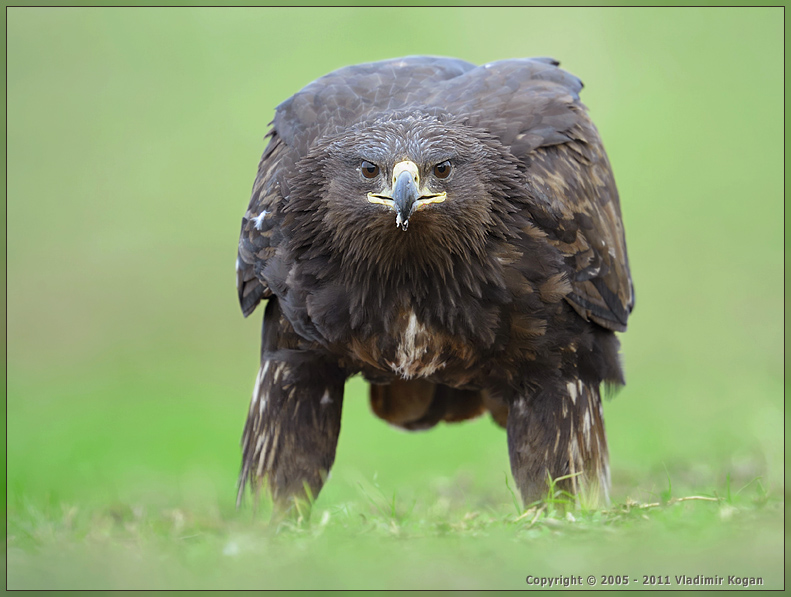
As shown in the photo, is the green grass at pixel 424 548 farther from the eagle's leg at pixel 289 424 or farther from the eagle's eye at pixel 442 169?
the eagle's eye at pixel 442 169

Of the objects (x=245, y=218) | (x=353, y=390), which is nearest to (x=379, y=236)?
(x=245, y=218)

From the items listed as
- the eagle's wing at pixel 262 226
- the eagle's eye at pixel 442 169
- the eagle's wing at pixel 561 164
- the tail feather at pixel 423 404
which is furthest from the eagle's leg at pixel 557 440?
the eagle's wing at pixel 262 226

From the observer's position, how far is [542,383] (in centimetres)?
683

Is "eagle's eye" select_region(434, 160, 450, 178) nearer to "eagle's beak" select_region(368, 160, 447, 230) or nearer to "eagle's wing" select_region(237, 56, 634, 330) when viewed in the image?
"eagle's beak" select_region(368, 160, 447, 230)

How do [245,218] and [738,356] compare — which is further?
[738,356]

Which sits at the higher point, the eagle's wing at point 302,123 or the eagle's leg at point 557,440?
the eagle's wing at point 302,123

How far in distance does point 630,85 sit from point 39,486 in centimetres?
1340

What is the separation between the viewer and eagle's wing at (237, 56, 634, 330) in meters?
6.50

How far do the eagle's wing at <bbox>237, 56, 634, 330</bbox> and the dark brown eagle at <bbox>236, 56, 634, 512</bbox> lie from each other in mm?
14

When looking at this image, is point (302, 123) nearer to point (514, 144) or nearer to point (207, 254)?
point (514, 144)

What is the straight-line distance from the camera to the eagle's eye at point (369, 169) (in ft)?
19.1

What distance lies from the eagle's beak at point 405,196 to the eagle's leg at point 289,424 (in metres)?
1.59

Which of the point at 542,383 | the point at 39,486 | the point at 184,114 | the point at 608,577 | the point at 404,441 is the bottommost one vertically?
the point at 404,441

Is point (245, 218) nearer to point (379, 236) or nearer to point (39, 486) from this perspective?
point (379, 236)
